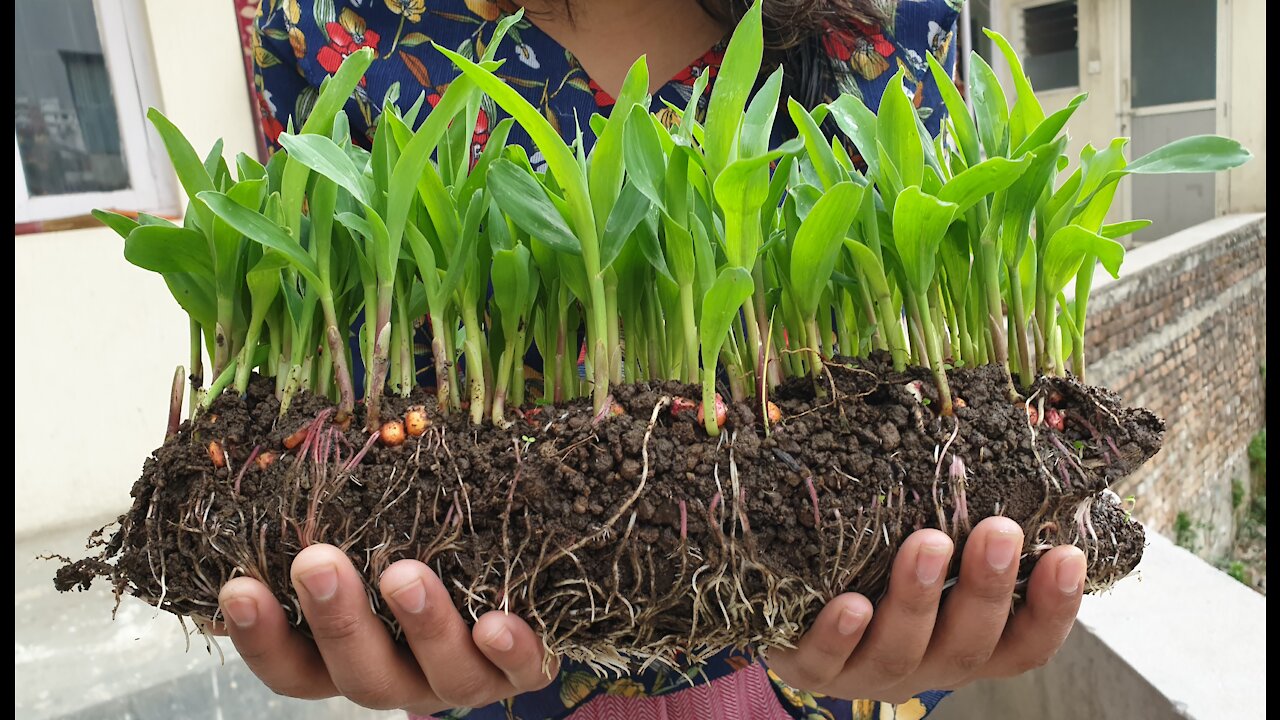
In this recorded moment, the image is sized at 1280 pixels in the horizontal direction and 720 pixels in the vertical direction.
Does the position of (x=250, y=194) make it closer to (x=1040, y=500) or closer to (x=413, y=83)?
(x=413, y=83)

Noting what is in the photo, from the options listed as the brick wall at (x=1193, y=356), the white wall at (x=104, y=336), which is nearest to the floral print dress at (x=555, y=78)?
the white wall at (x=104, y=336)

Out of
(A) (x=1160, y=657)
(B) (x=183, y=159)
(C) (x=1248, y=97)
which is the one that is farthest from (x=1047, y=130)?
(C) (x=1248, y=97)

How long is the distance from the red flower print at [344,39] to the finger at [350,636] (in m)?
0.54

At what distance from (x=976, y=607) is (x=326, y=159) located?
0.50 metres

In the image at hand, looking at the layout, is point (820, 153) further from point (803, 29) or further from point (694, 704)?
point (694, 704)

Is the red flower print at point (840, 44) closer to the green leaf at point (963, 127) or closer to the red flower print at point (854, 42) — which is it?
the red flower print at point (854, 42)

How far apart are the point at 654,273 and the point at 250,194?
10.6 inches

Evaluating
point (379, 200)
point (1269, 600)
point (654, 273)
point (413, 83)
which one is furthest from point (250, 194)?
point (1269, 600)

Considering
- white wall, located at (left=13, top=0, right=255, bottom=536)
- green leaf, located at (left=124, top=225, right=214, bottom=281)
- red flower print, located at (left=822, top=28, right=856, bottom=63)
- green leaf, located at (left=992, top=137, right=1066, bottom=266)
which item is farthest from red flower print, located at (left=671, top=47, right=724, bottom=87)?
white wall, located at (left=13, top=0, right=255, bottom=536)

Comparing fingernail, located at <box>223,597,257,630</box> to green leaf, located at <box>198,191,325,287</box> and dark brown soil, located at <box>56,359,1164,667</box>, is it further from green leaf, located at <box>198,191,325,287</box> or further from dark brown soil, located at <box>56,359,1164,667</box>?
green leaf, located at <box>198,191,325,287</box>

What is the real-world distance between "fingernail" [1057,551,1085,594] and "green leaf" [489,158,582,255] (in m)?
0.38

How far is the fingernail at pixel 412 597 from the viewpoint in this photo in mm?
492

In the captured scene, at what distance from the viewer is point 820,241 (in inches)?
19.9

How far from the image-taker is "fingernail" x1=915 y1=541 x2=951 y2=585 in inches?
19.6
